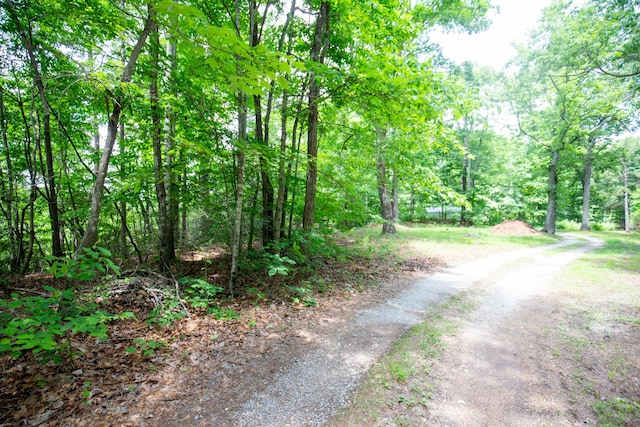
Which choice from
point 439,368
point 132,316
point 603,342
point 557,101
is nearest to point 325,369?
point 439,368

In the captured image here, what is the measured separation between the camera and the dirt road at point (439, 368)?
2.70 meters

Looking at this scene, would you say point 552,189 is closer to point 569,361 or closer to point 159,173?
point 569,361

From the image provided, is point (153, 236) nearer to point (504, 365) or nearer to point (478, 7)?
point (504, 365)

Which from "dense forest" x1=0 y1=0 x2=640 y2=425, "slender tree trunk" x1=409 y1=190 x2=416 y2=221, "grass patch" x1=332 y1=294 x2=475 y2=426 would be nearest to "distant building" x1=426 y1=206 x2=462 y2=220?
"slender tree trunk" x1=409 y1=190 x2=416 y2=221

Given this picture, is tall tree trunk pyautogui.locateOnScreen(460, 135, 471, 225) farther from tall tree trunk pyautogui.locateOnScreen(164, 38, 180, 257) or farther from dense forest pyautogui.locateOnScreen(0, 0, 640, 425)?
tall tree trunk pyautogui.locateOnScreen(164, 38, 180, 257)

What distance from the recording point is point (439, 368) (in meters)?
3.49

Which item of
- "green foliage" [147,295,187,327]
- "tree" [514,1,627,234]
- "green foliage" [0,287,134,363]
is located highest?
"tree" [514,1,627,234]

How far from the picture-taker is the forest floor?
265cm

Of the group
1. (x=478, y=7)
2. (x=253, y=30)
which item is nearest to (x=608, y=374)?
(x=253, y=30)

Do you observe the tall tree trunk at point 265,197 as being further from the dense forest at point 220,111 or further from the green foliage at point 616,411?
the green foliage at point 616,411

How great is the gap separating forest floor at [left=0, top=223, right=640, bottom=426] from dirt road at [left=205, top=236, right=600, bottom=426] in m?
0.02

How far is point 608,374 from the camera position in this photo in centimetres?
345

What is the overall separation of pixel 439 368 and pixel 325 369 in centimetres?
143

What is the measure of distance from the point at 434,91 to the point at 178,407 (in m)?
5.78
